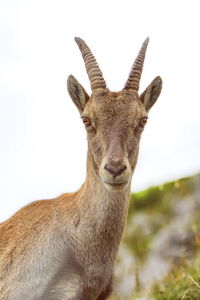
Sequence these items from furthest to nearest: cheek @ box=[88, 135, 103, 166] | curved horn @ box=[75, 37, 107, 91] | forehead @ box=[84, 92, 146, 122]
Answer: curved horn @ box=[75, 37, 107, 91], forehead @ box=[84, 92, 146, 122], cheek @ box=[88, 135, 103, 166]

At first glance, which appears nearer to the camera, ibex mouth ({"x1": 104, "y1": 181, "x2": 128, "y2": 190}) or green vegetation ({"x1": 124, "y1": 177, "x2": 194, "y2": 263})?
ibex mouth ({"x1": 104, "y1": 181, "x2": 128, "y2": 190})

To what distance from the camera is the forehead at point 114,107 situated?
9.75 m

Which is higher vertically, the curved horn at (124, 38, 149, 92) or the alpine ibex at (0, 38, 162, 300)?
the curved horn at (124, 38, 149, 92)

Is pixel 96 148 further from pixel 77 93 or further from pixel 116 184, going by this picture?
pixel 77 93

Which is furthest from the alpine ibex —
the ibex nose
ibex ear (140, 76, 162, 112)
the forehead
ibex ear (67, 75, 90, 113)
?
ibex ear (140, 76, 162, 112)

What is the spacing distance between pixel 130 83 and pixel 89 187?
5.78ft

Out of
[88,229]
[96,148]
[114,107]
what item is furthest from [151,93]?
[88,229]

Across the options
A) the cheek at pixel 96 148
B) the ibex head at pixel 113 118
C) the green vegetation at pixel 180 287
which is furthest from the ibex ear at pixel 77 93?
the green vegetation at pixel 180 287

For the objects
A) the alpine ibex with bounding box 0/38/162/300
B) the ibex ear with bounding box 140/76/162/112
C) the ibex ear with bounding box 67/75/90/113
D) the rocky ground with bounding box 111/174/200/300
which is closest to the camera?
the alpine ibex with bounding box 0/38/162/300

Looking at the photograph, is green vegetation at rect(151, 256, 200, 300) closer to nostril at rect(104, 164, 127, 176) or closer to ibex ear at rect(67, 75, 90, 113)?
nostril at rect(104, 164, 127, 176)

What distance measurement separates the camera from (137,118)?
Answer: 9859 millimetres

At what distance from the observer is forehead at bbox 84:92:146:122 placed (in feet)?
32.0

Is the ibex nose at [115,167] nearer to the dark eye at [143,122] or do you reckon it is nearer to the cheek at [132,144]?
the cheek at [132,144]

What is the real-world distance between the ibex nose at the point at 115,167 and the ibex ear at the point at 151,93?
202 cm
